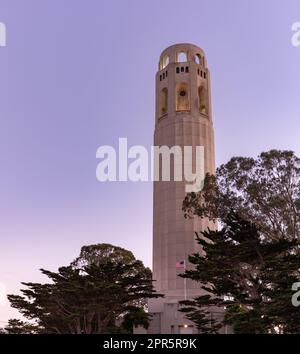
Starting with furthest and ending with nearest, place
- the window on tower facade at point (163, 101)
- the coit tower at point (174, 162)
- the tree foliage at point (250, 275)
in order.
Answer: the window on tower facade at point (163, 101), the coit tower at point (174, 162), the tree foliage at point (250, 275)

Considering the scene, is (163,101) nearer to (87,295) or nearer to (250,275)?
(87,295)

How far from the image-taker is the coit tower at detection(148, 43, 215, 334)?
51.9m

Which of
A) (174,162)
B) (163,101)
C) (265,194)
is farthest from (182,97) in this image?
(265,194)

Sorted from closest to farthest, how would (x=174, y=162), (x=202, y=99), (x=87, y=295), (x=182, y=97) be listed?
(x=87, y=295)
(x=174, y=162)
(x=182, y=97)
(x=202, y=99)

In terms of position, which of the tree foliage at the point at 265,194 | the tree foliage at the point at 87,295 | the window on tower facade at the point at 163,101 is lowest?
the tree foliage at the point at 87,295

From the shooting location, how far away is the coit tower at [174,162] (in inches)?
2042

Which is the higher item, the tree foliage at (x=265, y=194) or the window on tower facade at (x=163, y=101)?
the window on tower facade at (x=163, y=101)

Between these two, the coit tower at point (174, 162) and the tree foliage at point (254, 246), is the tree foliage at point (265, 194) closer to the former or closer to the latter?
the tree foliage at point (254, 246)

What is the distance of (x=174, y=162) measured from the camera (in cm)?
5931

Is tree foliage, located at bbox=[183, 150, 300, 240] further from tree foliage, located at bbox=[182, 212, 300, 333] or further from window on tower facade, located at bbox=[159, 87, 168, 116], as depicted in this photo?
window on tower facade, located at bbox=[159, 87, 168, 116]

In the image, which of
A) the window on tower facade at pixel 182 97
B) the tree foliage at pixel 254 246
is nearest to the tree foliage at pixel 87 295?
the tree foliage at pixel 254 246

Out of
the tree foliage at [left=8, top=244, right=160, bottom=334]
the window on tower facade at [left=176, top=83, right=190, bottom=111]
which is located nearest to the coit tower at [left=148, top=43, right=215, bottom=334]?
the window on tower facade at [left=176, top=83, right=190, bottom=111]
